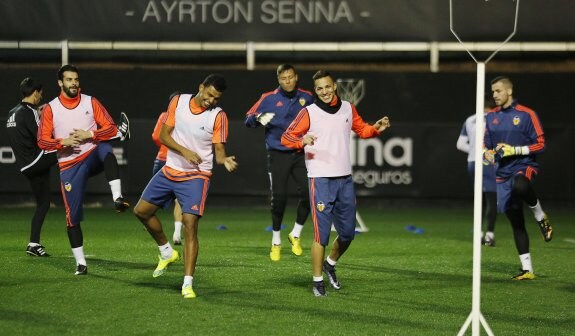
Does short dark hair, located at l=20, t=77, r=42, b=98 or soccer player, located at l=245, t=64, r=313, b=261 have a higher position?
short dark hair, located at l=20, t=77, r=42, b=98

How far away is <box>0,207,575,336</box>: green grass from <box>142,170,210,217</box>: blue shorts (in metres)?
0.80

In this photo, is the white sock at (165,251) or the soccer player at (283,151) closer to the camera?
the white sock at (165,251)

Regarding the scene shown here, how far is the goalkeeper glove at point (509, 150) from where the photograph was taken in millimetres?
10461

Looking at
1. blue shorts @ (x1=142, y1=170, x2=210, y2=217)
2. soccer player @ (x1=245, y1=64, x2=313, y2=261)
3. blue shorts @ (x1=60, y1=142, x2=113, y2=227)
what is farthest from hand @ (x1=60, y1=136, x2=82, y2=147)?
soccer player @ (x1=245, y1=64, x2=313, y2=261)

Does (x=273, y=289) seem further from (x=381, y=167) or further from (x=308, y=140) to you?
(x=381, y=167)

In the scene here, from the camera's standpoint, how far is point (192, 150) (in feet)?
30.9

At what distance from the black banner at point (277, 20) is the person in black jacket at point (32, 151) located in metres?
7.03

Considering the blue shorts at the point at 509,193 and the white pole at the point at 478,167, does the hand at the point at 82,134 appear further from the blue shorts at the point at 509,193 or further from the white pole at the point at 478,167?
the white pole at the point at 478,167

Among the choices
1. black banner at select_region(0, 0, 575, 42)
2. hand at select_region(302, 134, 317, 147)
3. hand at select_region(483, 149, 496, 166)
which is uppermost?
black banner at select_region(0, 0, 575, 42)

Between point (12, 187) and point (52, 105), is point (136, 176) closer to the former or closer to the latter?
point (12, 187)

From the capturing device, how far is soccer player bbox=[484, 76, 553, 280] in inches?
418

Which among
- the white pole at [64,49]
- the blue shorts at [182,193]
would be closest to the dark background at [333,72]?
the white pole at [64,49]

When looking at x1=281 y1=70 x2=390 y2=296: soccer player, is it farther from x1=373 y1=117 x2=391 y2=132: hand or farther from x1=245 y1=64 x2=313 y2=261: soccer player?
x1=245 y1=64 x2=313 y2=261: soccer player

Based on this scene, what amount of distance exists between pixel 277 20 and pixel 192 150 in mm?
9808
